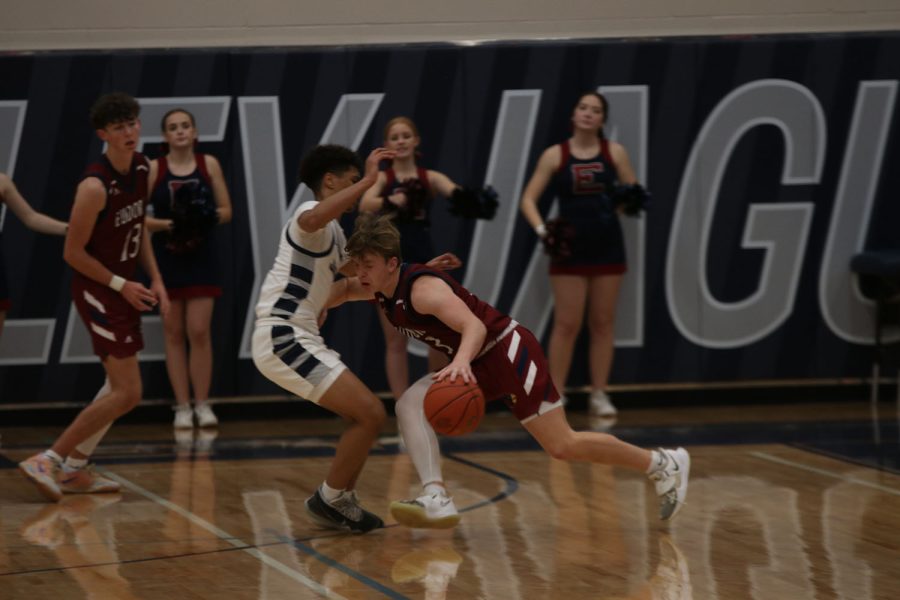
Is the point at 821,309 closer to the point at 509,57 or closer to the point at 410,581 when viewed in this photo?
the point at 509,57

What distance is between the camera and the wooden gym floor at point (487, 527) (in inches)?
208

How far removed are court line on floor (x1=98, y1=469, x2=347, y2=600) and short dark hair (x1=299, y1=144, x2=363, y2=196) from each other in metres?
1.61

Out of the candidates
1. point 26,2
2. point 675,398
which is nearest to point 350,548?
point 675,398

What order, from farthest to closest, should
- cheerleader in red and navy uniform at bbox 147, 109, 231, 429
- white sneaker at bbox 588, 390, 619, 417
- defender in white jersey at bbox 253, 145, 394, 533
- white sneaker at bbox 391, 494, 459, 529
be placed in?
white sneaker at bbox 588, 390, 619, 417
cheerleader in red and navy uniform at bbox 147, 109, 231, 429
defender in white jersey at bbox 253, 145, 394, 533
white sneaker at bbox 391, 494, 459, 529

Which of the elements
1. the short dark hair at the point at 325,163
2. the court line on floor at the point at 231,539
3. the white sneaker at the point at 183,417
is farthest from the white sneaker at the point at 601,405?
the short dark hair at the point at 325,163

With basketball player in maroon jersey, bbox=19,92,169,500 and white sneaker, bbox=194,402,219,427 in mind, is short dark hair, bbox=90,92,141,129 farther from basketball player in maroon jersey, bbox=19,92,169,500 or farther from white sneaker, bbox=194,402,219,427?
white sneaker, bbox=194,402,219,427

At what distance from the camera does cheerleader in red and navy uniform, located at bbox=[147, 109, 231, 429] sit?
9484 mm

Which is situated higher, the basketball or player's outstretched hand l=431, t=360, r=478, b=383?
player's outstretched hand l=431, t=360, r=478, b=383

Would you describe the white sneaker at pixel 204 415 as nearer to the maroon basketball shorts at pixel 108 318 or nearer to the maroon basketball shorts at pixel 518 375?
the maroon basketball shorts at pixel 108 318

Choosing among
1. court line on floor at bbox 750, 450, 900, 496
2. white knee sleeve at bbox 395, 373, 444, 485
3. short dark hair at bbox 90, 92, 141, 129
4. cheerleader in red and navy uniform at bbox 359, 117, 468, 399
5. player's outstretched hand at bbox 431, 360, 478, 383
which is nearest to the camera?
player's outstretched hand at bbox 431, 360, 478, 383

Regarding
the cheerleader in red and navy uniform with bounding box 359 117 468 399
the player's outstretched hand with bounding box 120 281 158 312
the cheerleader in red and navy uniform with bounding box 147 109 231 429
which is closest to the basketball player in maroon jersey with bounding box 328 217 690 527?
the player's outstretched hand with bounding box 120 281 158 312

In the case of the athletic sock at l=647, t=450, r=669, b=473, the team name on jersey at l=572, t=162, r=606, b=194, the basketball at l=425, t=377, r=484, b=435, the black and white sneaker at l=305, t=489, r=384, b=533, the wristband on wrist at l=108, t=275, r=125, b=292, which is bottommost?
the black and white sneaker at l=305, t=489, r=384, b=533

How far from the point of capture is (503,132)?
403 inches

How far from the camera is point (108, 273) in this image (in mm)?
6918
